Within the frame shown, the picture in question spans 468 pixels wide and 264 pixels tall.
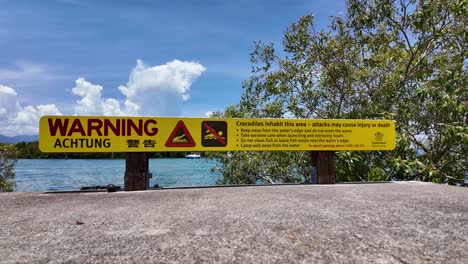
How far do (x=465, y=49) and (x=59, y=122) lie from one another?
453 inches

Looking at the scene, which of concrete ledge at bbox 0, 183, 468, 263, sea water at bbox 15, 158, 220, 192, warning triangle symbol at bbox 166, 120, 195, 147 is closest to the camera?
concrete ledge at bbox 0, 183, 468, 263

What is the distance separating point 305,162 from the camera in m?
11.8

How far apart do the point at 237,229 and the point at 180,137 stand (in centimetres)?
355

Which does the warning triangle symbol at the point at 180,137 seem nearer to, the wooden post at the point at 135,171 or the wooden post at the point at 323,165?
the wooden post at the point at 135,171

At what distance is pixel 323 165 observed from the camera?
7.49 meters

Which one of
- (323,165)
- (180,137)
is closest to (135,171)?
(180,137)

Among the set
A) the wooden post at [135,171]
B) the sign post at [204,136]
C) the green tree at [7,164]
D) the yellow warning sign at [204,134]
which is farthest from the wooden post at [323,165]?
the green tree at [7,164]

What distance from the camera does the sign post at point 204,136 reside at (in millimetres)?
6215

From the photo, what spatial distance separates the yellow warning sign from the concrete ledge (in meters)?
1.22

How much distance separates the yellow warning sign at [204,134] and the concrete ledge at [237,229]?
4.00 ft

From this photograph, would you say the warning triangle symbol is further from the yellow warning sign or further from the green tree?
the green tree

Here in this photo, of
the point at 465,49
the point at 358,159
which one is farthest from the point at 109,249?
the point at 465,49

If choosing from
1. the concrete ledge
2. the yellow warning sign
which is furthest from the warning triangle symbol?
the concrete ledge

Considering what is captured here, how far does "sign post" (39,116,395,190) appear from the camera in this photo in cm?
621
